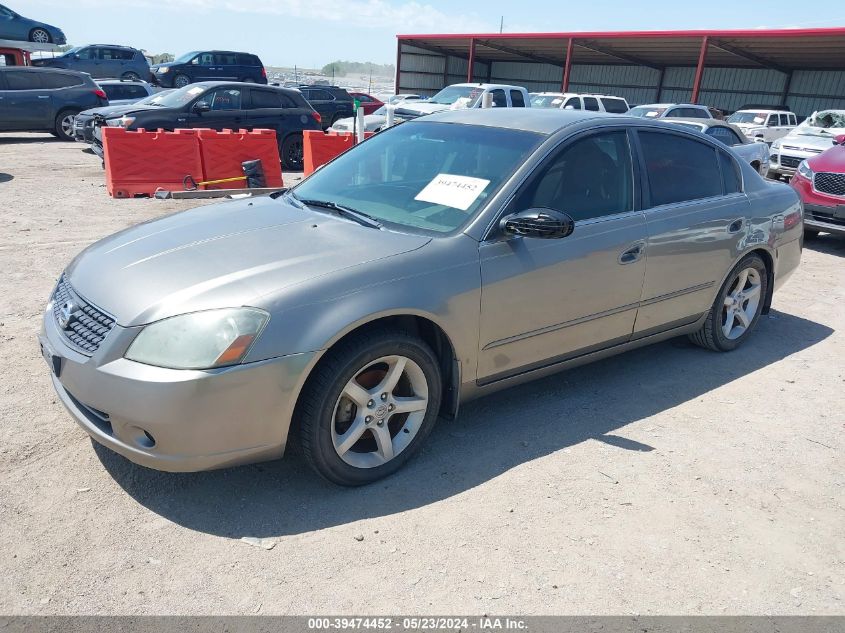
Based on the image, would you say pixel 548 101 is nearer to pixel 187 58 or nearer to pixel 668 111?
pixel 668 111

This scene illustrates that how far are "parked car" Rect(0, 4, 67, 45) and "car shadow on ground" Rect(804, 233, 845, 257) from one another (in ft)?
78.4

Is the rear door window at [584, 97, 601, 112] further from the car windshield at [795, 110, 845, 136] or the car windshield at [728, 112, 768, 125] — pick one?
the car windshield at [728, 112, 768, 125]

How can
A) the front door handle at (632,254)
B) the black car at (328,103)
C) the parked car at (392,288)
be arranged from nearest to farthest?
the parked car at (392,288) < the front door handle at (632,254) < the black car at (328,103)

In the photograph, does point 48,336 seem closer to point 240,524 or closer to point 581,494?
point 240,524

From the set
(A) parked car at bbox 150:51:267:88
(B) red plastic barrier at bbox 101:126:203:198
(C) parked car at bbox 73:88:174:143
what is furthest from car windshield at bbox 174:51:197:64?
(B) red plastic barrier at bbox 101:126:203:198

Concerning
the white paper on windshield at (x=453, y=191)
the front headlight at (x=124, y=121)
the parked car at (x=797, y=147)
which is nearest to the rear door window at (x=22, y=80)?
the front headlight at (x=124, y=121)

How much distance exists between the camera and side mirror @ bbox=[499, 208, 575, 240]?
129 inches

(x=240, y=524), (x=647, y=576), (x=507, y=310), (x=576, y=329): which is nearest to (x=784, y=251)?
(x=576, y=329)

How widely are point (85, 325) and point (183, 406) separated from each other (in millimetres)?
686

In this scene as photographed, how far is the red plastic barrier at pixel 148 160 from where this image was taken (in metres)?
9.46

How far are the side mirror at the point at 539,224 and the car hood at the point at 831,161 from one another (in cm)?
717

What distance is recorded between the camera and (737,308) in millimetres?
5078

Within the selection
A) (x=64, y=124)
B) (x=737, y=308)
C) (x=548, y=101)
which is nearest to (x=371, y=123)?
(x=548, y=101)

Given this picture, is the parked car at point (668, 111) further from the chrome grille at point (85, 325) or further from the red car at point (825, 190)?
the chrome grille at point (85, 325)
